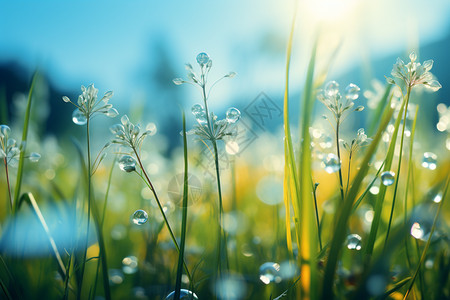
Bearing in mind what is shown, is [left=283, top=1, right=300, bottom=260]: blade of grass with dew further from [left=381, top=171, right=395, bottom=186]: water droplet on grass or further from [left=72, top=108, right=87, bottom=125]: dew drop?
[left=72, top=108, right=87, bottom=125]: dew drop

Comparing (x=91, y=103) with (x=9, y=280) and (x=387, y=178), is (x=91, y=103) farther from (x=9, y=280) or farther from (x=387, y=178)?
(x=387, y=178)

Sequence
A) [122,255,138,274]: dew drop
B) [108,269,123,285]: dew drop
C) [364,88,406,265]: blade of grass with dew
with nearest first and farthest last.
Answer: [364,88,406,265]: blade of grass with dew < [122,255,138,274]: dew drop < [108,269,123,285]: dew drop

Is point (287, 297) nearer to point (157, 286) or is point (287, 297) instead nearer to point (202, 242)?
point (157, 286)

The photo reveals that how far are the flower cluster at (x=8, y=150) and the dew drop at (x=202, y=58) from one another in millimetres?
354

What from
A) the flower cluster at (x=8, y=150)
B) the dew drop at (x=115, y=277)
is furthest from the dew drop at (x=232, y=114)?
the dew drop at (x=115, y=277)

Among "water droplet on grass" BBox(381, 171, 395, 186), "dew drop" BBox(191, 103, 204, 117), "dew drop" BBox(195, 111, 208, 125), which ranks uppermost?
"dew drop" BBox(191, 103, 204, 117)

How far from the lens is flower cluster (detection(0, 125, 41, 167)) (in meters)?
0.60

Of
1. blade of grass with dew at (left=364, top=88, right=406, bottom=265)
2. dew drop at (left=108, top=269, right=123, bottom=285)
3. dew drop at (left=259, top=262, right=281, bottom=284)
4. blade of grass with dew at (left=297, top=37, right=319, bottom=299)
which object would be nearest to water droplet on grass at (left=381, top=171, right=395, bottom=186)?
blade of grass with dew at (left=364, top=88, right=406, bottom=265)

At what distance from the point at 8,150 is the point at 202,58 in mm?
449

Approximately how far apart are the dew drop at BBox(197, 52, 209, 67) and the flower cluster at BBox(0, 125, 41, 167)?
0.35 m

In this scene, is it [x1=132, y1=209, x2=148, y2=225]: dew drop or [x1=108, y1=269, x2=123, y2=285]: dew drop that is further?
[x1=108, y1=269, x2=123, y2=285]: dew drop

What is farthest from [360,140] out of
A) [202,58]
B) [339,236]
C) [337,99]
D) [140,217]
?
[140,217]

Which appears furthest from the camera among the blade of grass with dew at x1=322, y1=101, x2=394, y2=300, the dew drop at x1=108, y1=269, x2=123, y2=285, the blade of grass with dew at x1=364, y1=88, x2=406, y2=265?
the dew drop at x1=108, y1=269, x2=123, y2=285

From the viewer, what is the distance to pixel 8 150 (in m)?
0.64
